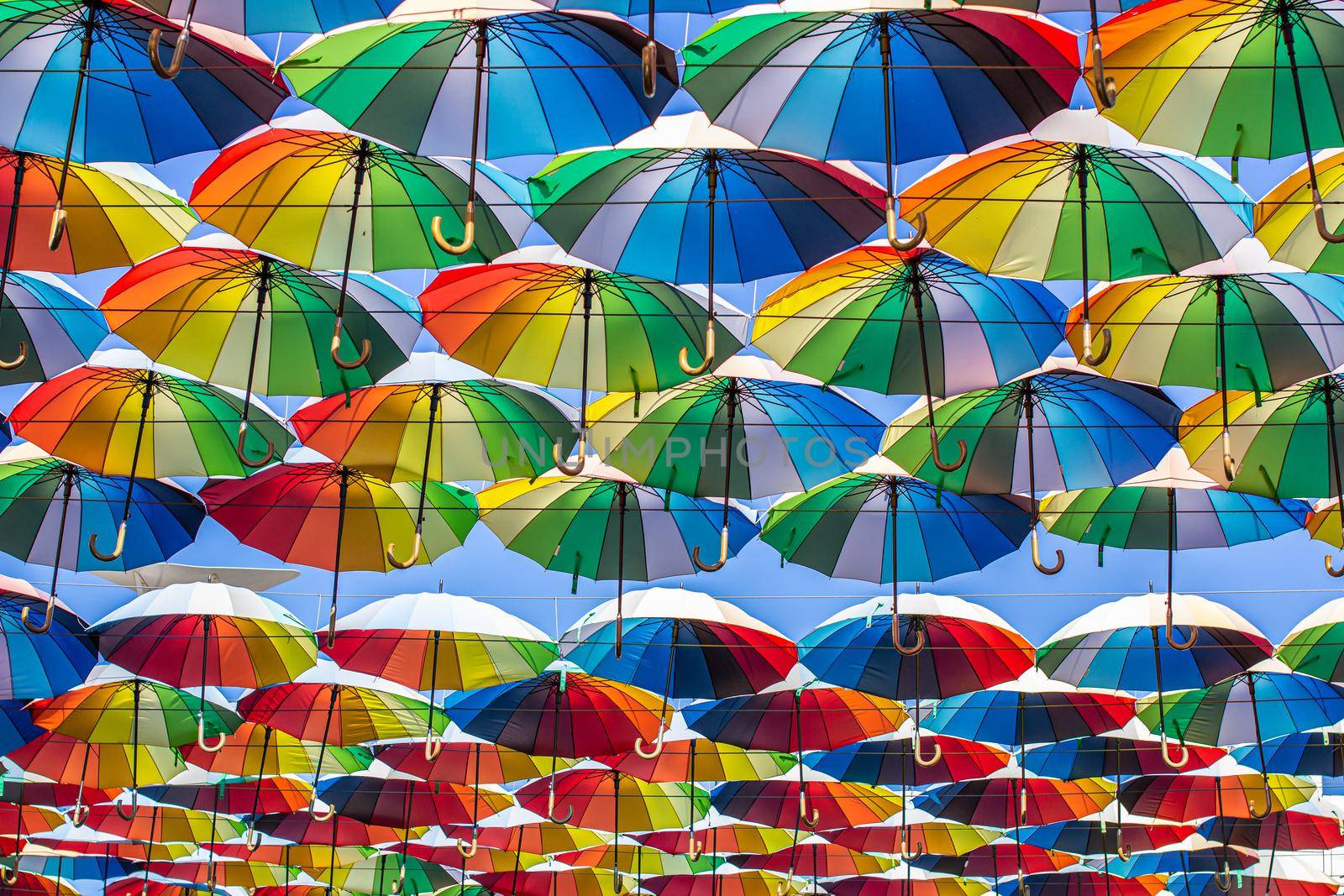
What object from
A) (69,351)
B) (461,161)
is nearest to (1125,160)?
(461,161)

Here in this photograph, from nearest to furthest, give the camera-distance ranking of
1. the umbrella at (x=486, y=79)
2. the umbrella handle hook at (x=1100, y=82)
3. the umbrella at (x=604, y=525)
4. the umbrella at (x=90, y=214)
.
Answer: the umbrella handle hook at (x=1100, y=82)
the umbrella at (x=486, y=79)
the umbrella at (x=90, y=214)
the umbrella at (x=604, y=525)

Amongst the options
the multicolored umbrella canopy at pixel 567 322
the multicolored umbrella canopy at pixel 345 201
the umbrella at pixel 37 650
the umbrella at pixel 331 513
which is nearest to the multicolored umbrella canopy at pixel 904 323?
the multicolored umbrella canopy at pixel 567 322

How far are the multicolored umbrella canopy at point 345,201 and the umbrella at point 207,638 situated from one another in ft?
16.2

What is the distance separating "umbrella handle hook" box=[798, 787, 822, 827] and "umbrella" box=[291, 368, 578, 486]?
509cm

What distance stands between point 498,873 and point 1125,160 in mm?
14888

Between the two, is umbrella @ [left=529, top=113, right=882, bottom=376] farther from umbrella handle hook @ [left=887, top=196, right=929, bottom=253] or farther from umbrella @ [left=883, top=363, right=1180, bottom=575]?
umbrella @ [left=883, top=363, right=1180, bottom=575]

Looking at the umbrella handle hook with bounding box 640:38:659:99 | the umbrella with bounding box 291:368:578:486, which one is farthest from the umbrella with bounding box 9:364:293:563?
the umbrella handle hook with bounding box 640:38:659:99

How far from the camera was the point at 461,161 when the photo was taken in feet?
28.2

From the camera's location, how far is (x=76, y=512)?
39.3 feet

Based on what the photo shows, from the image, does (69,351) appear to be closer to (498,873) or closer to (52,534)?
(52,534)

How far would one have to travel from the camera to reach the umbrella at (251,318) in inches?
372

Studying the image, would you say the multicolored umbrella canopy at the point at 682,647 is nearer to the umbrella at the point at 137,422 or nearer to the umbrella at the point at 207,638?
the umbrella at the point at 207,638

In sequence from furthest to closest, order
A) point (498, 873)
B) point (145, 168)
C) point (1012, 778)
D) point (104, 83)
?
1. point (498, 873)
2. point (1012, 778)
3. point (145, 168)
4. point (104, 83)

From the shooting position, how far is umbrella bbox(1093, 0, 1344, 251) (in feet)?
23.2
